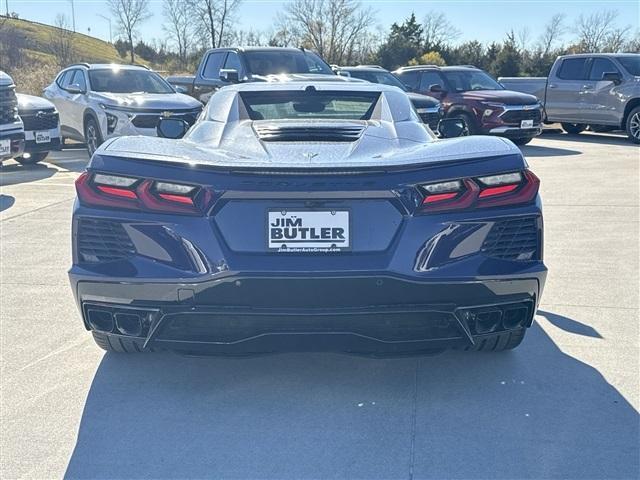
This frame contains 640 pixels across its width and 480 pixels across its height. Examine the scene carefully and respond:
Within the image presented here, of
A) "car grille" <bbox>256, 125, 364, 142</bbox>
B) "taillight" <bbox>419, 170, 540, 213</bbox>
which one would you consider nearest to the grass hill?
"car grille" <bbox>256, 125, 364, 142</bbox>

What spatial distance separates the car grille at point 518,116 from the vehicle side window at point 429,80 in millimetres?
1867

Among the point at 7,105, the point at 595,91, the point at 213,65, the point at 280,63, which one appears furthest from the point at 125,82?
the point at 595,91

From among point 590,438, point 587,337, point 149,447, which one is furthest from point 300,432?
point 587,337

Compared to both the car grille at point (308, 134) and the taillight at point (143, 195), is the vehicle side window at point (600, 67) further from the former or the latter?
the taillight at point (143, 195)

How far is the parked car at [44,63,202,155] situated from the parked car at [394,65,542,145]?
5628 mm

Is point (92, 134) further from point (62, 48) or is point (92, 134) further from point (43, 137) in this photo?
point (62, 48)

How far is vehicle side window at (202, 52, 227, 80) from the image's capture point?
1348 cm

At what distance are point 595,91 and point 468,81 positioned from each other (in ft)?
9.84

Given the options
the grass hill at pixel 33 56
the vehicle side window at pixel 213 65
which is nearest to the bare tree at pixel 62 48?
the grass hill at pixel 33 56

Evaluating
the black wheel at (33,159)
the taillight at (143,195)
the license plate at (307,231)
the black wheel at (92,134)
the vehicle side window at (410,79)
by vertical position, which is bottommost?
the black wheel at (33,159)

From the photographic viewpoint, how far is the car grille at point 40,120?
37.7ft

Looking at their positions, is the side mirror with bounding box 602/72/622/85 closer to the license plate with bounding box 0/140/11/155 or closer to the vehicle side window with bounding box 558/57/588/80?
the vehicle side window with bounding box 558/57/588/80

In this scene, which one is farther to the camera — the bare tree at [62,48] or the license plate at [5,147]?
the bare tree at [62,48]

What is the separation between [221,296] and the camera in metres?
3.00
